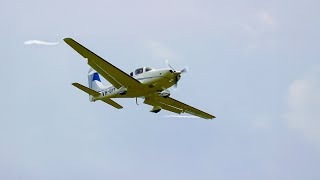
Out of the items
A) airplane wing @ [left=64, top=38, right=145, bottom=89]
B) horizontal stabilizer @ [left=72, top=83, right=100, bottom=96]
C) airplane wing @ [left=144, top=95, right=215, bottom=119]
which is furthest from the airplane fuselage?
airplane wing @ [left=144, top=95, right=215, bottom=119]

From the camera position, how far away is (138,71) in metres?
62.0

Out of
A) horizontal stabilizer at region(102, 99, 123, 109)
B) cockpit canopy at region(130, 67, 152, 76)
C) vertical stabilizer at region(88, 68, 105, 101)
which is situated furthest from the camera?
vertical stabilizer at region(88, 68, 105, 101)

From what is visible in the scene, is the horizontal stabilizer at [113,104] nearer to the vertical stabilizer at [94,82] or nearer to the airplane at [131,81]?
the airplane at [131,81]

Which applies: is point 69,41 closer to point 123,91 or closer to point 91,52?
point 91,52

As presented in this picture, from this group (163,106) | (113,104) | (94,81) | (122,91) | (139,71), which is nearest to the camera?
(139,71)

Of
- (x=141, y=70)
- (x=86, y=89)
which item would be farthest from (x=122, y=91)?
(x=86, y=89)

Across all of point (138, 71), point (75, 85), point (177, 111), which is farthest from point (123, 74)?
point (177, 111)

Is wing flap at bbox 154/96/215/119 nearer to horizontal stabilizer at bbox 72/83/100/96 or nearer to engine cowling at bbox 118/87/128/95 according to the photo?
engine cowling at bbox 118/87/128/95

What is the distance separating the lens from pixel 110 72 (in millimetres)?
Result: 61469

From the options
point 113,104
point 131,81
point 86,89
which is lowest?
point 113,104

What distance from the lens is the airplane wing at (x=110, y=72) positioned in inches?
2322

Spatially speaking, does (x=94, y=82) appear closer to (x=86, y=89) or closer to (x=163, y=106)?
(x=86, y=89)

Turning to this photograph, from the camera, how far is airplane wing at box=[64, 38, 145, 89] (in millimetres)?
58969

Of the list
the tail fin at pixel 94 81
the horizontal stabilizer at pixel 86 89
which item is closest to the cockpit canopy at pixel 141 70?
the horizontal stabilizer at pixel 86 89
